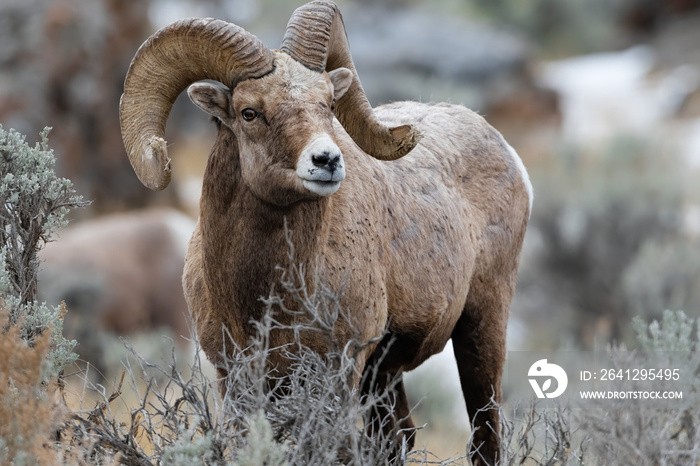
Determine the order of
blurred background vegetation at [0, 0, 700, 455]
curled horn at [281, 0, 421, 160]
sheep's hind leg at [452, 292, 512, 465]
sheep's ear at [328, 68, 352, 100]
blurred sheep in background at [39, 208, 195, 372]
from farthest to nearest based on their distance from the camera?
blurred background vegetation at [0, 0, 700, 455] < blurred sheep in background at [39, 208, 195, 372] < sheep's hind leg at [452, 292, 512, 465] < sheep's ear at [328, 68, 352, 100] < curled horn at [281, 0, 421, 160]

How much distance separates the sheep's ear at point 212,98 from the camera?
393cm

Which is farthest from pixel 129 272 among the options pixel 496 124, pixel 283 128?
pixel 496 124

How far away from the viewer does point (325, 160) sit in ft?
11.8

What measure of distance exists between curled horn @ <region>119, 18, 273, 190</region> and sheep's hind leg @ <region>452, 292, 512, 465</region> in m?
1.94

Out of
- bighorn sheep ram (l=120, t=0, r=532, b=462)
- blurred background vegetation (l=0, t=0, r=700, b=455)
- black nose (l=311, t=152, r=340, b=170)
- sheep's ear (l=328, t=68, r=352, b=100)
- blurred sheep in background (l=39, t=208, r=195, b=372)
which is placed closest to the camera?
black nose (l=311, t=152, r=340, b=170)

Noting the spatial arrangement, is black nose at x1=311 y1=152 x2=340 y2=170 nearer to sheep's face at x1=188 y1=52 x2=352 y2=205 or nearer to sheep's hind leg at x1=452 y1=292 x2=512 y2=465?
sheep's face at x1=188 y1=52 x2=352 y2=205

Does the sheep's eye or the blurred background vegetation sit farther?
the blurred background vegetation

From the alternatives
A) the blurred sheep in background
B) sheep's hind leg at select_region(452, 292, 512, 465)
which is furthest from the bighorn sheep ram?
the blurred sheep in background

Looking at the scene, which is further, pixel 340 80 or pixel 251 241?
pixel 340 80

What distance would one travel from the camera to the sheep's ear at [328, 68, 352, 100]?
4219 millimetres

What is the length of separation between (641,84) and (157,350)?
18102 mm

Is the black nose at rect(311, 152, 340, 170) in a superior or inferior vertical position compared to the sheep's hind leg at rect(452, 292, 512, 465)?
superior

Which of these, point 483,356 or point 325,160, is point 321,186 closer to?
point 325,160

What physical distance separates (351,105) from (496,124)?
663 inches
